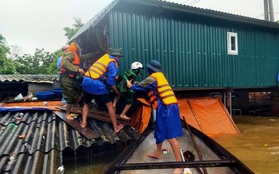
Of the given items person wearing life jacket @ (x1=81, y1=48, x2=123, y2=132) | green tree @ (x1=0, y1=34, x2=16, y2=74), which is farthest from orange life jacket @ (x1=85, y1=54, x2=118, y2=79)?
green tree @ (x1=0, y1=34, x2=16, y2=74)

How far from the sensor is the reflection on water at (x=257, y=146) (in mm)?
5863

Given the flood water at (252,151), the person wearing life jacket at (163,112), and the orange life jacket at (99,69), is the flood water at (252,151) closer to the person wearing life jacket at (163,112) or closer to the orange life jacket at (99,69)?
the person wearing life jacket at (163,112)

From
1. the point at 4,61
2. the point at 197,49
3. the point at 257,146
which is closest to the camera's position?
the point at 257,146

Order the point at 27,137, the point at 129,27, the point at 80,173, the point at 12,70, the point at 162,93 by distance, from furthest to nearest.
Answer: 1. the point at 12,70
2. the point at 129,27
3. the point at 80,173
4. the point at 27,137
5. the point at 162,93

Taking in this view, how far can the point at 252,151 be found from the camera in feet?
23.3

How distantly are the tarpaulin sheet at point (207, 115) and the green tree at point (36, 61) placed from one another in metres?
25.5

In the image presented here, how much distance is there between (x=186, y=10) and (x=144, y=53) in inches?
90.4

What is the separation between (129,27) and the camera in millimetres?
7602

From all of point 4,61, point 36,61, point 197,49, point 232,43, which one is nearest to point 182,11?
point 197,49

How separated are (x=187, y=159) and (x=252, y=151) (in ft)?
11.8

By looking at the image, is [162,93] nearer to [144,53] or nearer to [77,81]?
[77,81]

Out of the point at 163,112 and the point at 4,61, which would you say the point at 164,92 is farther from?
the point at 4,61

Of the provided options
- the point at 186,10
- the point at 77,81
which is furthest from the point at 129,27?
the point at 77,81

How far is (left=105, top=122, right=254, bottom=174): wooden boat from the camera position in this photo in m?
2.92
